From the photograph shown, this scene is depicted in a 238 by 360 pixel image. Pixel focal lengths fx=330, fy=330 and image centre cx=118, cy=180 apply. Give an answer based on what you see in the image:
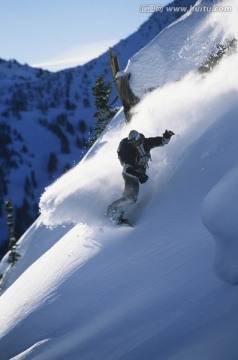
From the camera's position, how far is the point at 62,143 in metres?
186

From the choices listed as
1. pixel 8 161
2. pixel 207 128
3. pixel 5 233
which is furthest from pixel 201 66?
pixel 8 161

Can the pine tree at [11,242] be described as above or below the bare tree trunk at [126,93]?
above

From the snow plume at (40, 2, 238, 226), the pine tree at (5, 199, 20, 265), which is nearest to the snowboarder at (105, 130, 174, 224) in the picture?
the snow plume at (40, 2, 238, 226)

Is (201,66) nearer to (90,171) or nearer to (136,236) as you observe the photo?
(90,171)

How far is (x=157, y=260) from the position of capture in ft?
16.7

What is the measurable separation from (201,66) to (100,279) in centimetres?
850

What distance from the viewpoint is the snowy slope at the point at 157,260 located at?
357 cm

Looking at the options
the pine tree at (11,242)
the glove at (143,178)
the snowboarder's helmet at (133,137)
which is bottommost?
the glove at (143,178)

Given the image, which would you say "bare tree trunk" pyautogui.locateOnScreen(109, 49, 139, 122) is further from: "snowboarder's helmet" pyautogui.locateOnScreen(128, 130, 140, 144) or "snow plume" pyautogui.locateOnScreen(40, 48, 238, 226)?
"snowboarder's helmet" pyautogui.locateOnScreen(128, 130, 140, 144)

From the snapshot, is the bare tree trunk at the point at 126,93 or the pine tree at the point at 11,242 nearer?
the bare tree trunk at the point at 126,93

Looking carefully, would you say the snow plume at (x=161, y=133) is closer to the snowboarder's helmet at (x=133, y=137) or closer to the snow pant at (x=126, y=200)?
the snow pant at (x=126, y=200)

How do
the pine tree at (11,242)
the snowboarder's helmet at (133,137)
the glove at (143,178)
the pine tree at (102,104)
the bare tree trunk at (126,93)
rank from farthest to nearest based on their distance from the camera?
1. the pine tree at (102,104)
2. the pine tree at (11,242)
3. the bare tree trunk at (126,93)
4. the glove at (143,178)
5. the snowboarder's helmet at (133,137)

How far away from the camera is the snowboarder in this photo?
684cm

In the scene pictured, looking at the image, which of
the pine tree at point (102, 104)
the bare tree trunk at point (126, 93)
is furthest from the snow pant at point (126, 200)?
the pine tree at point (102, 104)
